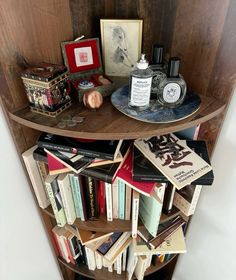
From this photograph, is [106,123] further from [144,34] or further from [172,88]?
[144,34]

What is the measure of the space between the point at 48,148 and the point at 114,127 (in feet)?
0.73

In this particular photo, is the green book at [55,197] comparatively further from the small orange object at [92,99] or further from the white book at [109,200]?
the small orange object at [92,99]

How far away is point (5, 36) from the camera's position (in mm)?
579

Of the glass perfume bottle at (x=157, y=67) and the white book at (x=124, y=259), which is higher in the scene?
the glass perfume bottle at (x=157, y=67)

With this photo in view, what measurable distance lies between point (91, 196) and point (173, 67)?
50 centimetres

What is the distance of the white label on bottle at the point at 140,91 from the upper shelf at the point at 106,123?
0.05m

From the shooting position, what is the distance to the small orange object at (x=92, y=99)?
0.64 m

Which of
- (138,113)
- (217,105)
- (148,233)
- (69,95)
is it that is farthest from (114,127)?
(148,233)

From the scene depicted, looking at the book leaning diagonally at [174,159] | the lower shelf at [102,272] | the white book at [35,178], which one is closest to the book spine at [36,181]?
the white book at [35,178]

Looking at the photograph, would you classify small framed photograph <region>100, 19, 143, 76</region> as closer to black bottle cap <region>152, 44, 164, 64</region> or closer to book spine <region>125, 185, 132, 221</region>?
black bottle cap <region>152, 44, 164, 64</region>

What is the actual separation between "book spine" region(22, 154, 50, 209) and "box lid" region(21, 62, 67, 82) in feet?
0.90

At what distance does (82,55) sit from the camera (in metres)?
0.76

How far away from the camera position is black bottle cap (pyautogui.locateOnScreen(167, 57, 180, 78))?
2.00 ft

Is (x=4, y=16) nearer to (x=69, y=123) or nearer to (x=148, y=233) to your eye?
(x=69, y=123)
